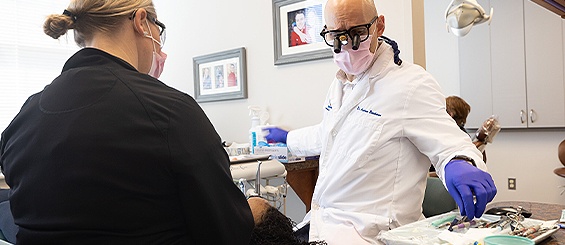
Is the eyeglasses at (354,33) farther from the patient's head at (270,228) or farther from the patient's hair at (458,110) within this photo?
the patient's hair at (458,110)

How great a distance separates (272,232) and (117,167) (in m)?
0.36

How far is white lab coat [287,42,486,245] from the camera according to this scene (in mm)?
1279

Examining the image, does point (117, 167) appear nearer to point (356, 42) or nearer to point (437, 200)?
point (356, 42)

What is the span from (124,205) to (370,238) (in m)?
0.79

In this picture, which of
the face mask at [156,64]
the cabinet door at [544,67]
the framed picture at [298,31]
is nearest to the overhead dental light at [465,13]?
the framed picture at [298,31]

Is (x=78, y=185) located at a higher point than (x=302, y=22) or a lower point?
lower

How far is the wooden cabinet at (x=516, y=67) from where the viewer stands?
3.84 metres

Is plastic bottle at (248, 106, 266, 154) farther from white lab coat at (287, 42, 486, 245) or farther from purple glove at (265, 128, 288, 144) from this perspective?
white lab coat at (287, 42, 486, 245)

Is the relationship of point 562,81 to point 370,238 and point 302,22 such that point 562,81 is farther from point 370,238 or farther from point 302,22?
point 370,238

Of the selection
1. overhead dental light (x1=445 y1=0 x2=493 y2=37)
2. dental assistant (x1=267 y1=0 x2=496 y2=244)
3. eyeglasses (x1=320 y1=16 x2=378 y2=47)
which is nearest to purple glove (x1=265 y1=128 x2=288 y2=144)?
dental assistant (x1=267 y1=0 x2=496 y2=244)

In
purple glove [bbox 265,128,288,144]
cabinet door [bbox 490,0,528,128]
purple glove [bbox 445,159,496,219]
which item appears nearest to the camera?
purple glove [bbox 445,159,496,219]

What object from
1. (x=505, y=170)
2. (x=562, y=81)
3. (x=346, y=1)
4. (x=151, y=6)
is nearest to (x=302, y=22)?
(x=346, y=1)

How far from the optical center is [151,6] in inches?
39.1

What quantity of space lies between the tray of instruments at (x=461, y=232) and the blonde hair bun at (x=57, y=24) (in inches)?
31.6
